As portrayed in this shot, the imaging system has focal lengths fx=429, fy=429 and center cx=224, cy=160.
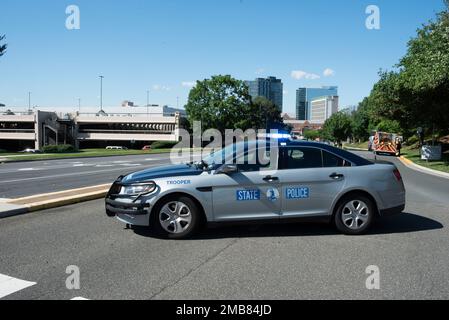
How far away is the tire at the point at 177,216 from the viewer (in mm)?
6461

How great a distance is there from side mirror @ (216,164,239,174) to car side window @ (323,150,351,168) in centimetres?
152

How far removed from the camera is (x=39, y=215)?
8336mm

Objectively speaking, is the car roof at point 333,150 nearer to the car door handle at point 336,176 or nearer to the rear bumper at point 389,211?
the car door handle at point 336,176

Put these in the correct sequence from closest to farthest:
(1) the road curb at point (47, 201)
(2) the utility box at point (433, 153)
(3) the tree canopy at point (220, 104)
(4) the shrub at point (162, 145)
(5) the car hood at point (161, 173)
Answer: (5) the car hood at point (161, 173), (1) the road curb at point (47, 201), (2) the utility box at point (433, 153), (4) the shrub at point (162, 145), (3) the tree canopy at point (220, 104)

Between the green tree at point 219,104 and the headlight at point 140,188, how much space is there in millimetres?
69817

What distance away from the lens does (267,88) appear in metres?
146

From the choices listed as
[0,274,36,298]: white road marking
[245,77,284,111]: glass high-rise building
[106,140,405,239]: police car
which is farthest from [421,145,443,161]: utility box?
[245,77,284,111]: glass high-rise building

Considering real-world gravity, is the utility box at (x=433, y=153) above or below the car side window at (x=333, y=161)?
below

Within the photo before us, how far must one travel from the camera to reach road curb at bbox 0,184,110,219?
841cm

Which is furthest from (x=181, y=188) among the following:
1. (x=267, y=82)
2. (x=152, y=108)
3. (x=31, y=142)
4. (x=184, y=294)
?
(x=267, y=82)

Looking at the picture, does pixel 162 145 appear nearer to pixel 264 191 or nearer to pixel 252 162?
pixel 252 162

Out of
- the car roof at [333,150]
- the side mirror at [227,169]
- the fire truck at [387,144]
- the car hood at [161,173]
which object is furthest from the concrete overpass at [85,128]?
the side mirror at [227,169]

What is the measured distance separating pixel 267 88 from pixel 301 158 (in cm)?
14145
